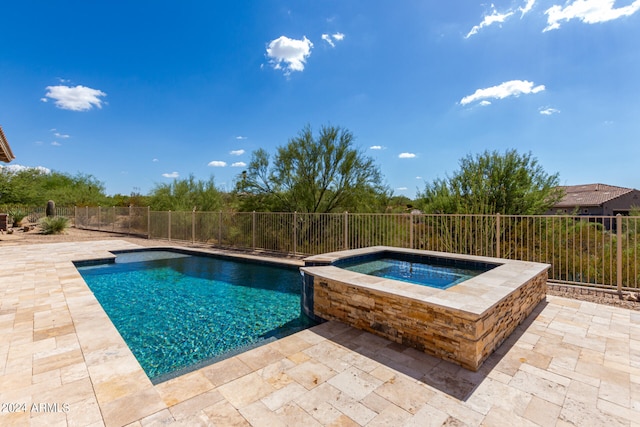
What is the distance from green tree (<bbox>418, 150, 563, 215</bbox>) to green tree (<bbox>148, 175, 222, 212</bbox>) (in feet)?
32.6

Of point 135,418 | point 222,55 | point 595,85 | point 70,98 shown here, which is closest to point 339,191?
point 222,55

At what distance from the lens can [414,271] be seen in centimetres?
511

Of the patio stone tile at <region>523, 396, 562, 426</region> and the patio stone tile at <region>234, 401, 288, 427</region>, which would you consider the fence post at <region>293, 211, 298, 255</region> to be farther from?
the patio stone tile at <region>523, 396, 562, 426</region>

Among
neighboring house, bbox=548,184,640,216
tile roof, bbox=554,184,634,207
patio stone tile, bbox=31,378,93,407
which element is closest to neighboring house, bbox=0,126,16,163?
patio stone tile, bbox=31,378,93,407

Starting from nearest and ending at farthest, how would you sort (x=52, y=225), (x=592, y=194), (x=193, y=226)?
1. (x=193, y=226)
2. (x=52, y=225)
3. (x=592, y=194)

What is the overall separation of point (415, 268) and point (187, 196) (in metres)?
12.4

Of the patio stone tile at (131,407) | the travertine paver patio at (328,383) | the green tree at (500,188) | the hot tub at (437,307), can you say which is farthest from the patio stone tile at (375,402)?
the green tree at (500,188)

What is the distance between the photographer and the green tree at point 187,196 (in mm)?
13367

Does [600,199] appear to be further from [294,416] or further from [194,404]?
[194,404]

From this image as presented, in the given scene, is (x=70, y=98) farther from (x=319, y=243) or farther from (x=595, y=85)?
(x=595, y=85)

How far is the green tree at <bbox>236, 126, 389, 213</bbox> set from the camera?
9.63 meters

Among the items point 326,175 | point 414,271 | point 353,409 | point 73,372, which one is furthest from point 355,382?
point 326,175

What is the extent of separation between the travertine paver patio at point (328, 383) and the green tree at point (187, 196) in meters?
10.3
